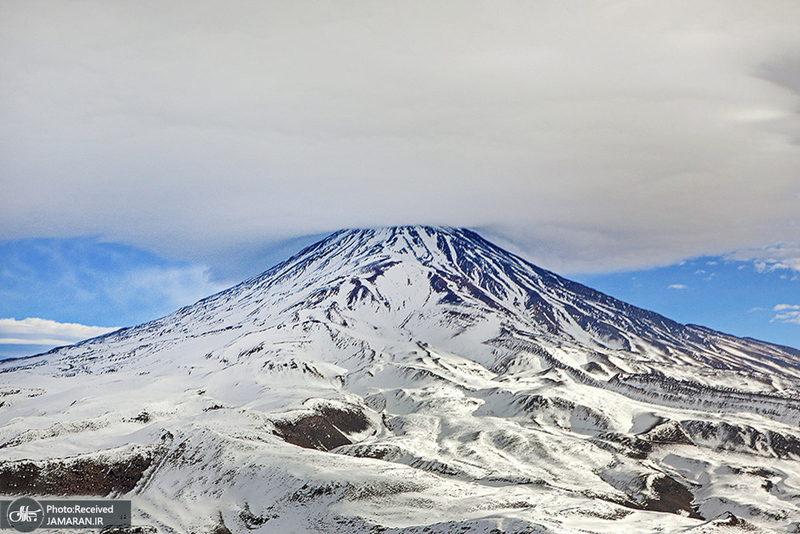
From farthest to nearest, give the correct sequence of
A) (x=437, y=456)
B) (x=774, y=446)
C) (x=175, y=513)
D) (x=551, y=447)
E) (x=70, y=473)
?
(x=774, y=446), (x=551, y=447), (x=437, y=456), (x=70, y=473), (x=175, y=513)

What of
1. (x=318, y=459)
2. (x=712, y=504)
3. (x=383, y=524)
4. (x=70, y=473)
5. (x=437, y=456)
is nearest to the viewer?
(x=383, y=524)

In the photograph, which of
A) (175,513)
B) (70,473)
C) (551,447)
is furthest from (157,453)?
(551,447)

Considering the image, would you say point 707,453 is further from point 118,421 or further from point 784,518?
point 118,421

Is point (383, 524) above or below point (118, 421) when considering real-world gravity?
below

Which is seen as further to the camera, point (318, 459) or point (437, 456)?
point (437, 456)

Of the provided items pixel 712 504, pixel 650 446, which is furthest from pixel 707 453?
pixel 712 504

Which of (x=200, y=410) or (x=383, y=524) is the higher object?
(x=200, y=410)

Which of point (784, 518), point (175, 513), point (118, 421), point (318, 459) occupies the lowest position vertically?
point (784, 518)

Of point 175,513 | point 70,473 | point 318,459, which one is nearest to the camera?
point 175,513

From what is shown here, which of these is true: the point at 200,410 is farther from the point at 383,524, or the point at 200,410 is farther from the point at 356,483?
the point at 383,524
